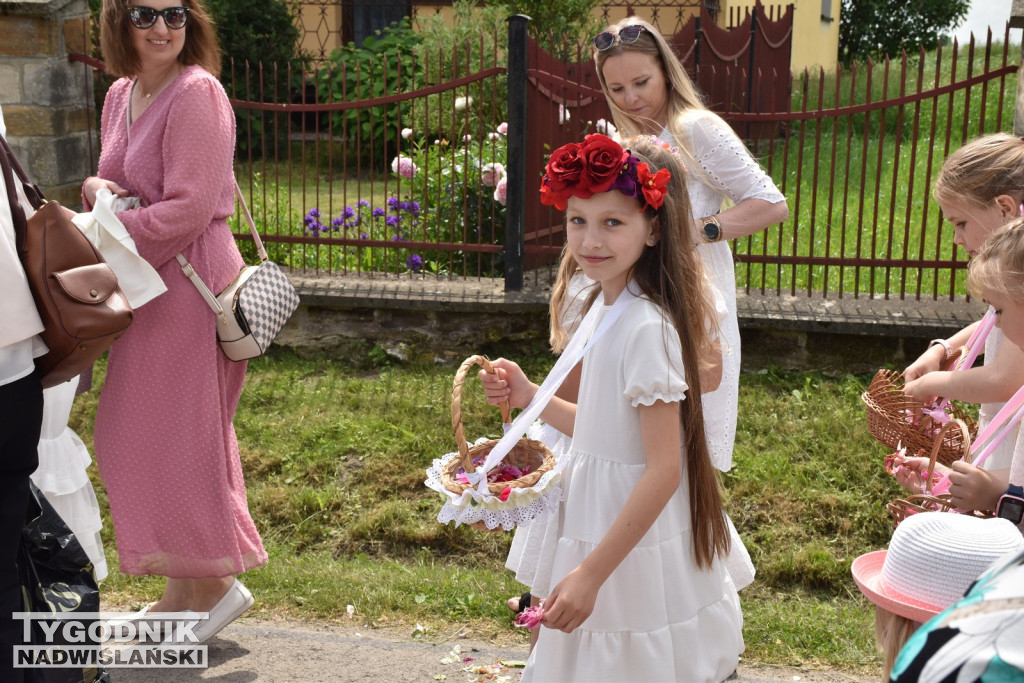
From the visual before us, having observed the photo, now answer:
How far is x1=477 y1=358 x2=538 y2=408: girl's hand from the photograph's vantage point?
2635 millimetres

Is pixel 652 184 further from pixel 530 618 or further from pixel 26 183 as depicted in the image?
pixel 26 183

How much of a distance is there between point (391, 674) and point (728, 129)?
6.32 ft

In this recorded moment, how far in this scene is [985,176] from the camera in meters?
2.66

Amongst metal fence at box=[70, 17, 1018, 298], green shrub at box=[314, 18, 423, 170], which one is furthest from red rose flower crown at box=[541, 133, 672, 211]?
green shrub at box=[314, 18, 423, 170]

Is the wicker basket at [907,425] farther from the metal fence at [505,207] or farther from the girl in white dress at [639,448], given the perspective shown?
the metal fence at [505,207]

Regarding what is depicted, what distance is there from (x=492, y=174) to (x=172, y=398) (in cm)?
327

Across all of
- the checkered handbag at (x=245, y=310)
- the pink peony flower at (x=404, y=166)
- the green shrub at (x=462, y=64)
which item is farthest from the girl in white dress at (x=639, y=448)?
the green shrub at (x=462, y=64)

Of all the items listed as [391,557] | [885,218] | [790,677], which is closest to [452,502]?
[790,677]

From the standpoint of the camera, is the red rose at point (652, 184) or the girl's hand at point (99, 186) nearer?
the red rose at point (652, 184)

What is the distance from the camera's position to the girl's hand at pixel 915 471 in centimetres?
250

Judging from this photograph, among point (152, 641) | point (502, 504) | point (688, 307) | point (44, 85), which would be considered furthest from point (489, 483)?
point (44, 85)

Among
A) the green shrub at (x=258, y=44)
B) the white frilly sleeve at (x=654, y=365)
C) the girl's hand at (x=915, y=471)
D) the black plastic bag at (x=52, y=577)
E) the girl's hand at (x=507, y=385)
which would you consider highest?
the green shrub at (x=258, y=44)

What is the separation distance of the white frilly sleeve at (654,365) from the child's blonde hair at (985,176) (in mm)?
865

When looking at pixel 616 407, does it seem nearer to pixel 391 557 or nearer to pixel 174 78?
pixel 174 78
